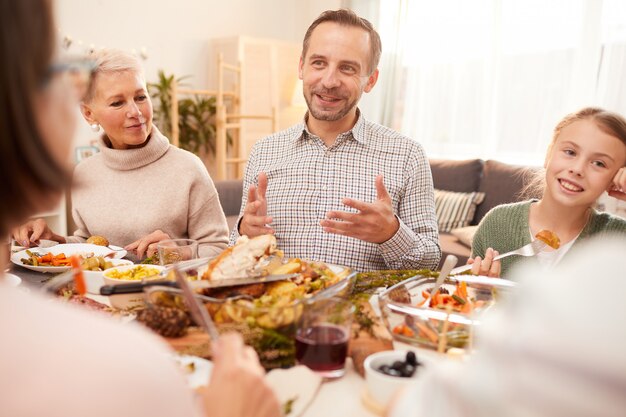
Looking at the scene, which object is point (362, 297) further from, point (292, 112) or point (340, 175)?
point (292, 112)

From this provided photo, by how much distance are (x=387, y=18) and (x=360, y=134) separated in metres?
3.91

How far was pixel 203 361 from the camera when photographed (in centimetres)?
92

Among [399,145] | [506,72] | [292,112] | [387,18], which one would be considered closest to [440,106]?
[506,72]

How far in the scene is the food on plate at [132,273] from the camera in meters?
1.30

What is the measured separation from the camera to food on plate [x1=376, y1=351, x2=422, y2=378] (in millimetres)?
819

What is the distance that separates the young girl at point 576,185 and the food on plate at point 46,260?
1.23 m

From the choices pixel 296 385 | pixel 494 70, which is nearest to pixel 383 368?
pixel 296 385

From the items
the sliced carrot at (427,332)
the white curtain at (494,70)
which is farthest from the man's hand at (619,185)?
the white curtain at (494,70)

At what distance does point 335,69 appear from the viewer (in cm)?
208

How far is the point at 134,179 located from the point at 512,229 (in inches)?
59.8

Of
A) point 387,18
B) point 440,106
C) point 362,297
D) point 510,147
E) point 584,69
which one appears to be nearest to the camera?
point 362,297

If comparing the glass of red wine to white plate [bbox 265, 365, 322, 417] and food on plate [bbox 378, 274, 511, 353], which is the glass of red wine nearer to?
white plate [bbox 265, 365, 322, 417]

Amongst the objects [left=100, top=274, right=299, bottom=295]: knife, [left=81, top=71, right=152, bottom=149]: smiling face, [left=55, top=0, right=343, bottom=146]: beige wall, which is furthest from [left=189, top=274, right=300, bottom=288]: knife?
[left=55, top=0, right=343, bottom=146]: beige wall

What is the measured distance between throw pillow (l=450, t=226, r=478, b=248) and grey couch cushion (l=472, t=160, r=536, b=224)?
0.29m
